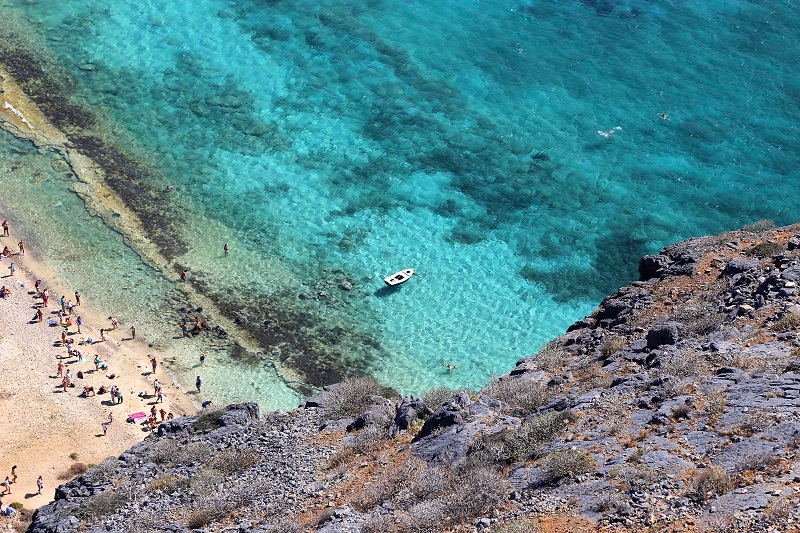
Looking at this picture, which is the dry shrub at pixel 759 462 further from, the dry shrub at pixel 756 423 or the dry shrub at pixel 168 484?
the dry shrub at pixel 168 484

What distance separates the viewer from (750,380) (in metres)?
27.6

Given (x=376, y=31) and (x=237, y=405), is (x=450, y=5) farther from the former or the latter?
(x=237, y=405)

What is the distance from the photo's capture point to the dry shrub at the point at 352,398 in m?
34.9

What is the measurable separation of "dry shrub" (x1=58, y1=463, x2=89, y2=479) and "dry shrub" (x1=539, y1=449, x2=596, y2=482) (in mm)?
23815

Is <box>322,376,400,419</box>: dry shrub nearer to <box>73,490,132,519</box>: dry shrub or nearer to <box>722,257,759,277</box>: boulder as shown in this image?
Result: <box>73,490,132,519</box>: dry shrub

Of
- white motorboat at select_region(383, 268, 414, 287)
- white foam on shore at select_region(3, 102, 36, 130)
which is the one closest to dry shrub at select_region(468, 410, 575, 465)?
white motorboat at select_region(383, 268, 414, 287)

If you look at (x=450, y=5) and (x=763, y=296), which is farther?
(x=450, y=5)

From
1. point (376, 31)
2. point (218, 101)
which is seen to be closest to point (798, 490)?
point (218, 101)

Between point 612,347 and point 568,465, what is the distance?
8.12 metres

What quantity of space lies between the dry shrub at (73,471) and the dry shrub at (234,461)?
12.1 metres

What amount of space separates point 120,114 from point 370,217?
19.0 m

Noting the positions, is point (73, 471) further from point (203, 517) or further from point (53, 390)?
point (203, 517)

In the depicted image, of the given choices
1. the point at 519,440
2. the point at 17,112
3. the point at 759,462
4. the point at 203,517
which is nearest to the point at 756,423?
the point at 759,462

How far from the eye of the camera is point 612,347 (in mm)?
33375
